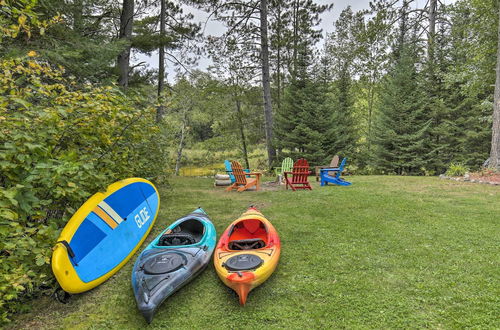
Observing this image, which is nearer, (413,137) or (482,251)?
(482,251)

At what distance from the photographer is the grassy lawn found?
2246 mm

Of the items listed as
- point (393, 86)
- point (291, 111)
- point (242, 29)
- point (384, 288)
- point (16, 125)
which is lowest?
point (384, 288)

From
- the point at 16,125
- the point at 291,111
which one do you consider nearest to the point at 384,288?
the point at 16,125

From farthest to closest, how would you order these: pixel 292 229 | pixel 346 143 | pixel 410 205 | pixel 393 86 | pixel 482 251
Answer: pixel 346 143 → pixel 393 86 → pixel 410 205 → pixel 292 229 → pixel 482 251

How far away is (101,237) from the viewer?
2953 millimetres

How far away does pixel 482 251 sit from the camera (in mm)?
3201

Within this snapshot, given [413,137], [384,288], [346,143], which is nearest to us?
[384,288]

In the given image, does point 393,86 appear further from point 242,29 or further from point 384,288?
point 384,288

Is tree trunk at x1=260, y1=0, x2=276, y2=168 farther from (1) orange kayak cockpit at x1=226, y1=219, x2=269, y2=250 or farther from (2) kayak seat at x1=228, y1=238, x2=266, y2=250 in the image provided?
(2) kayak seat at x1=228, y1=238, x2=266, y2=250

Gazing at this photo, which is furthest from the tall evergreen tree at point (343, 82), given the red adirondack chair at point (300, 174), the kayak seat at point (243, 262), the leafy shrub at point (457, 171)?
the kayak seat at point (243, 262)

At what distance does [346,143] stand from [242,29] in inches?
311

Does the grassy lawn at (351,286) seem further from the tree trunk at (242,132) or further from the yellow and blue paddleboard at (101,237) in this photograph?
the tree trunk at (242,132)

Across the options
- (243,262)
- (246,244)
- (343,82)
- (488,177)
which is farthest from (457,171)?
(243,262)

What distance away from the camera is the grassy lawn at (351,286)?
2.25 metres
